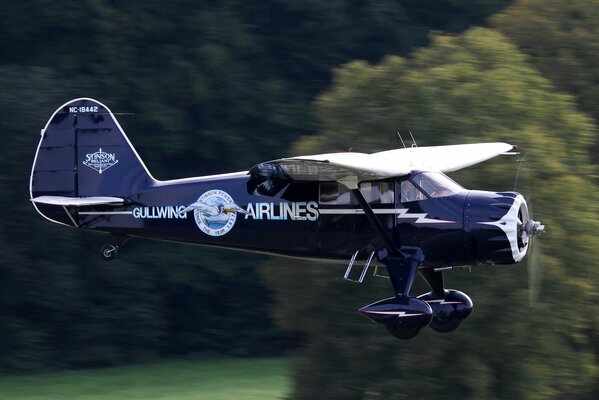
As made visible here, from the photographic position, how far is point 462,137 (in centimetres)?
1800

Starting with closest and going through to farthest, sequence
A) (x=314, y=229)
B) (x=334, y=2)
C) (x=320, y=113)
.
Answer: (x=314, y=229) < (x=320, y=113) < (x=334, y=2)

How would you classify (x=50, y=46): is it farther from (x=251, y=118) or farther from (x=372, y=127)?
(x=372, y=127)

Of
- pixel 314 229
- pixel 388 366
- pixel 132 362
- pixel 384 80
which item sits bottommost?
pixel 132 362

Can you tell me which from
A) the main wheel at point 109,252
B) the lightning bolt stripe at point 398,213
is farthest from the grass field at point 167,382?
the lightning bolt stripe at point 398,213

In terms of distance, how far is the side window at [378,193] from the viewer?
14594 mm

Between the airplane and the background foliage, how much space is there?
7.13 feet

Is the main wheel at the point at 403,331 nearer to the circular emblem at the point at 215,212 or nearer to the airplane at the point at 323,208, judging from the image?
the airplane at the point at 323,208

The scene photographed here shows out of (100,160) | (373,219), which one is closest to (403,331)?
(373,219)

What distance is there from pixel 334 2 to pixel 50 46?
790 centimetres

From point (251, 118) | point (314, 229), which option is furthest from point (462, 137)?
point (251, 118)

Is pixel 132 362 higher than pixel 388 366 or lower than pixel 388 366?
Result: lower

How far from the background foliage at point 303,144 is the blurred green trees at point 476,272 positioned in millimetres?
33

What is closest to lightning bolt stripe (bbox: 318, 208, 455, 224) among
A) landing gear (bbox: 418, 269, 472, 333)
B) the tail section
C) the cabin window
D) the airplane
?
the airplane

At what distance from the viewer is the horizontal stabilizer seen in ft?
51.3
